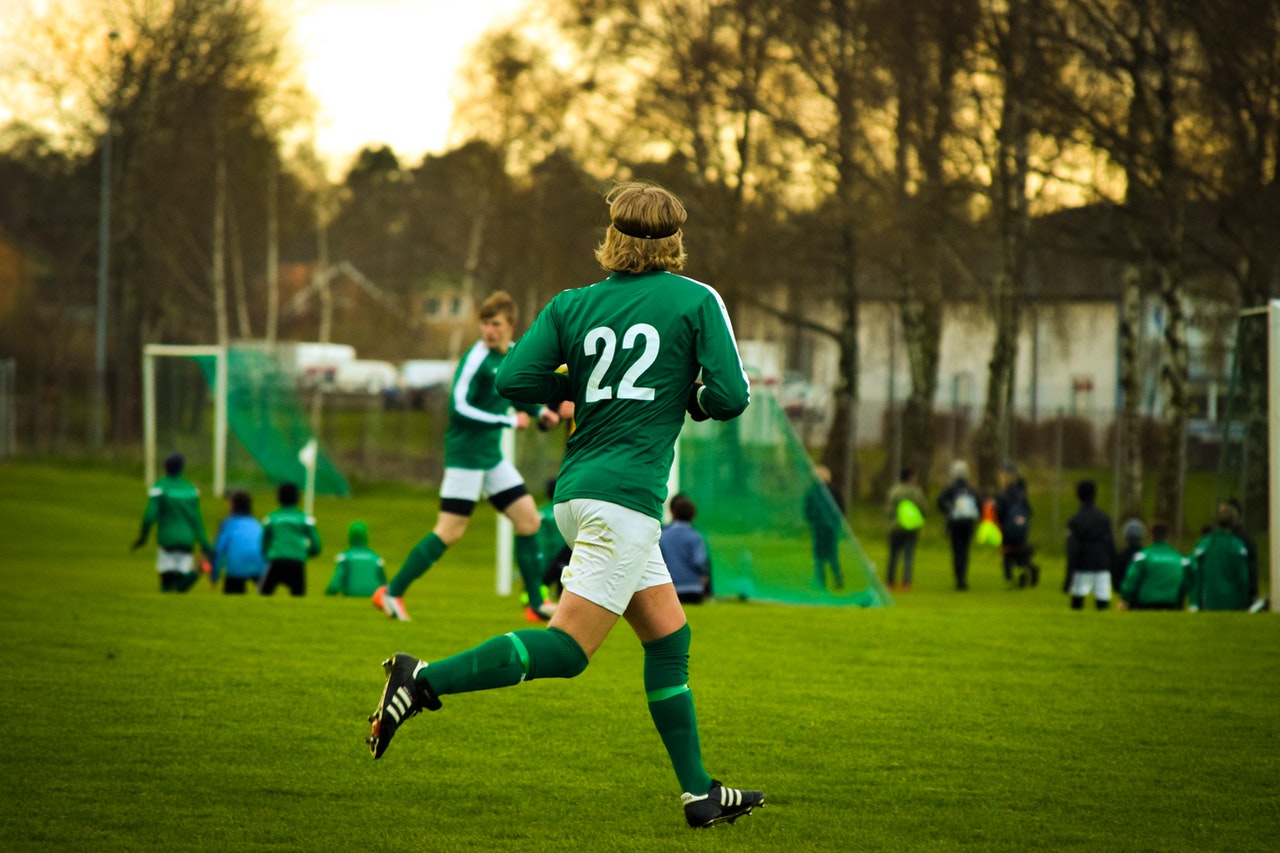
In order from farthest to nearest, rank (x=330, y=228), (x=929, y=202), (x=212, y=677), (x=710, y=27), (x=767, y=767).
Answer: (x=330, y=228)
(x=710, y=27)
(x=929, y=202)
(x=212, y=677)
(x=767, y=767)

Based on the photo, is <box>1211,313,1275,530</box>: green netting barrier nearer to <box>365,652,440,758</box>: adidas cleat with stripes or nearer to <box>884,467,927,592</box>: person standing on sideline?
<box>884,467,927,592</box>: person standing on sideline

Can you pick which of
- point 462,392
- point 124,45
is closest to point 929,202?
point 462,392

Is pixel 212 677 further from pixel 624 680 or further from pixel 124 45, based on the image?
pixel 124 45

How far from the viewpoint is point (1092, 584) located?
16.7m

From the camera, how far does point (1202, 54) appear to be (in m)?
21.8

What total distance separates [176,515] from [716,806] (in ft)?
33.4

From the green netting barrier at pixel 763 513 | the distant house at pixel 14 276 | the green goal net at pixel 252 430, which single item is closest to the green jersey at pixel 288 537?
the green netting barrier at pixel 763 513

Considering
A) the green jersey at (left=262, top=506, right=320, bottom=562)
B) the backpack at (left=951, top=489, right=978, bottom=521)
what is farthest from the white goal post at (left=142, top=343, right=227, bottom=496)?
the green jersey at (left=262, top=506, right=320, bottom=562)

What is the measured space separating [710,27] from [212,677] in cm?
2634

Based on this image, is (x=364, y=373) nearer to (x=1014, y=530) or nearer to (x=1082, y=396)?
(x=1082, y=396)

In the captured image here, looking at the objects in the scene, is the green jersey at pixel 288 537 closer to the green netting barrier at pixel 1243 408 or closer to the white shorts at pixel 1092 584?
the green netting barrier at pixel 1243 408

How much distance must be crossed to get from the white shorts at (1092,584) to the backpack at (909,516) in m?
2.84

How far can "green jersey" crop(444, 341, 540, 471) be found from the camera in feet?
29.8

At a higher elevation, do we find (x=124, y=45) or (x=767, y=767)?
(x=124, y=45)
